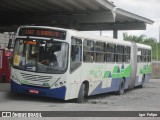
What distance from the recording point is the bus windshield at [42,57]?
16.4 meters

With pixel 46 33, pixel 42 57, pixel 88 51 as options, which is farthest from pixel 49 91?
pixel 88 51

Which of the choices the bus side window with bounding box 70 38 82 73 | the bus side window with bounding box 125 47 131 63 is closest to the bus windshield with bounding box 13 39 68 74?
the bus side window with bounding box 70 38 82 73

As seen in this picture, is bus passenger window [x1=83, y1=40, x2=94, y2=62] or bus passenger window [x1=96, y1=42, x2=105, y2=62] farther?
bus passenger window [x1=96, y1=42, x2=105, y2=62]

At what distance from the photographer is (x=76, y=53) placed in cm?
1717

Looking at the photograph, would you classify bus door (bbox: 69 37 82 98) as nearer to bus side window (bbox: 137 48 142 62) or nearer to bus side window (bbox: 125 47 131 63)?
bus side window (bbox: 125 47 131 63)

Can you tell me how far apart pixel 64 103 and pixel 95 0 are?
12123mm

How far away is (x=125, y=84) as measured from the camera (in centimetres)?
2481

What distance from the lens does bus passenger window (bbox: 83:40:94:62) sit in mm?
Answer: 18086

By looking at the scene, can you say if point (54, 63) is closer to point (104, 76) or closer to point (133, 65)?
point (104, 76)

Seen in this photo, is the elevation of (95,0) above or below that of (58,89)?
above

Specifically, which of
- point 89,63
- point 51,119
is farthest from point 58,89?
point 51,119

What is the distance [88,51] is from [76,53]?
1.40m

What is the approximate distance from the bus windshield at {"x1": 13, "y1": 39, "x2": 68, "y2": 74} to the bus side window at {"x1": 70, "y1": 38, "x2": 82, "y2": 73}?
0.39 metres

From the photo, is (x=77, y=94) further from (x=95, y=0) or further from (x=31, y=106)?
(x=95, y=0)
